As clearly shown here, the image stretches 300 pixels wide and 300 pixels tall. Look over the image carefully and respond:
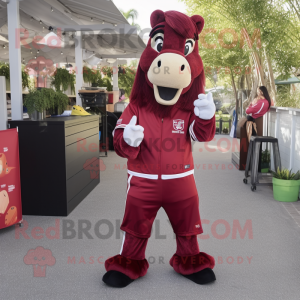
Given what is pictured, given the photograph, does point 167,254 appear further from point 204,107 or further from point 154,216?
point 204,107

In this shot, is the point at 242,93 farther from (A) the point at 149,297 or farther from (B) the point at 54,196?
(A) the point at 149,297

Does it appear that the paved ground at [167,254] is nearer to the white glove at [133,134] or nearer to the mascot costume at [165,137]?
the mascot costume at [165,137]

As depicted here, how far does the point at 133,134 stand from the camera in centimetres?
A: 211

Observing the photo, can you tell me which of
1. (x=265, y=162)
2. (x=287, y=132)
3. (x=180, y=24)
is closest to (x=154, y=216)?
(x=180, y=24)

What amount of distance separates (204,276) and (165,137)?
892mm

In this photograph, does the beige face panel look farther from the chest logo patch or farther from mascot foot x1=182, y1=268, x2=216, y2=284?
mascot foot x1=182, y1=268, x2=216, y2=284

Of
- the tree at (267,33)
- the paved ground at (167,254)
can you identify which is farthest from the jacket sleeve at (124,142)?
the tree at (267,33)

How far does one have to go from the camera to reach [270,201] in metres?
4.42

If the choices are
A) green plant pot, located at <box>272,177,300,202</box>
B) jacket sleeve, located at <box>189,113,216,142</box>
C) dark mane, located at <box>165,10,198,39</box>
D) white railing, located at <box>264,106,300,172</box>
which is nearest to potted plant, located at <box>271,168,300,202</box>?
green plant pot, located at <box>272,177,300,202</box>

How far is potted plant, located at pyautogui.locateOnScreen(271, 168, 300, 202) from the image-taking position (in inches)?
171

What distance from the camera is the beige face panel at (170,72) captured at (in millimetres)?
2121

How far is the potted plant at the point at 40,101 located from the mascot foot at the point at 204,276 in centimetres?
230

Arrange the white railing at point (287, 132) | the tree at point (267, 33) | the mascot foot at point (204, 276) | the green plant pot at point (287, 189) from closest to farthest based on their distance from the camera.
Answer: the mascot foot at point (204, 276) → the green plant pot at point (287, 189) → the white railing at point (287, 132) → the tree at point (267, 33)

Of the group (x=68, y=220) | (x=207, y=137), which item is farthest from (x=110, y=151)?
(x=207, y=137)
